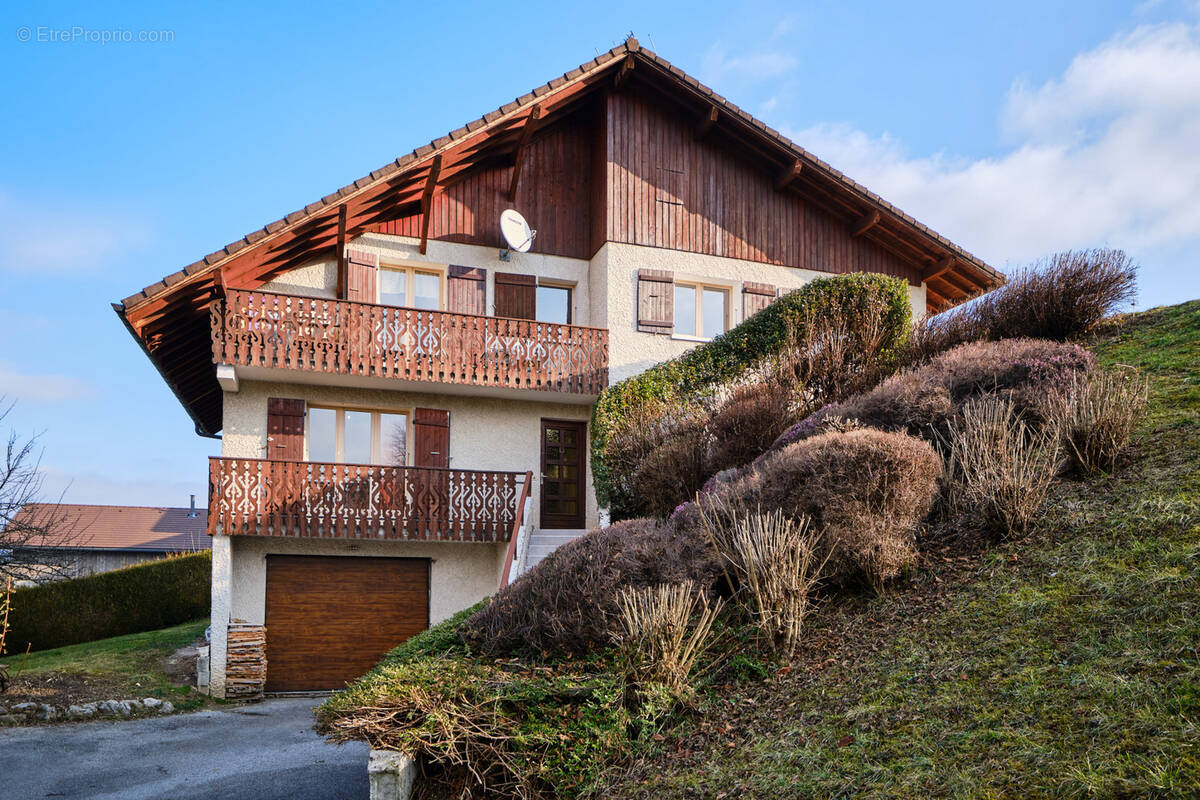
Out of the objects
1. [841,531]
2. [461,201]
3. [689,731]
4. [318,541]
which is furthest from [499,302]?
[689,731]

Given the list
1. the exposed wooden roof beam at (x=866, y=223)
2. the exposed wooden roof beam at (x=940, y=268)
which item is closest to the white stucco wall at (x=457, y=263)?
the exposed wooden roof beam at (x=866, y=223)

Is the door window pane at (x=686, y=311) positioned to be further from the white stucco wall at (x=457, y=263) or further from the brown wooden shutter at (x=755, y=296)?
the white stucco wall at (x=457, y=263)

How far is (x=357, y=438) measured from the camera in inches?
651

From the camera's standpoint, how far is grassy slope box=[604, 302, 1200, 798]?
438 cm

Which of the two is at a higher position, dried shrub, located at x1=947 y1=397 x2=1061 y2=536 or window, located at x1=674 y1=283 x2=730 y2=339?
window, located at x1=674 y1=283 x2=730 y2=339

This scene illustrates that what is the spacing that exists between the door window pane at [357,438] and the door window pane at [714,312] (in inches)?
281

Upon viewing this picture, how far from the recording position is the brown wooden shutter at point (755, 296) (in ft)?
61.8

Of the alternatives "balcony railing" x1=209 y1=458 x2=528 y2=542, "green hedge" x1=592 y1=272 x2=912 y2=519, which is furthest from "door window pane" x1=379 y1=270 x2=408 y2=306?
"green hedge" x1=592 y1=272 x2=912 y2=519

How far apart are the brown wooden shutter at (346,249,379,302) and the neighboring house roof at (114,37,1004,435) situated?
1.37 feet

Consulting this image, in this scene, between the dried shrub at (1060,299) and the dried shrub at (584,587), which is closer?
the dried shrub at (584,587)

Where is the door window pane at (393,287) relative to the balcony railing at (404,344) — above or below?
above

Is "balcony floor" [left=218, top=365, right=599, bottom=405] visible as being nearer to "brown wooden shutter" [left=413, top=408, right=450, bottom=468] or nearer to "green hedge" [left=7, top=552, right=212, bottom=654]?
"brown wooden shutter" [left=413, top=408, right=450, bottom=468]

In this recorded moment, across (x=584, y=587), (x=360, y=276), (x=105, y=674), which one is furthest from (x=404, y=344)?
(x=584, y=587)

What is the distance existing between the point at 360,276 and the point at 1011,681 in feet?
44.5
